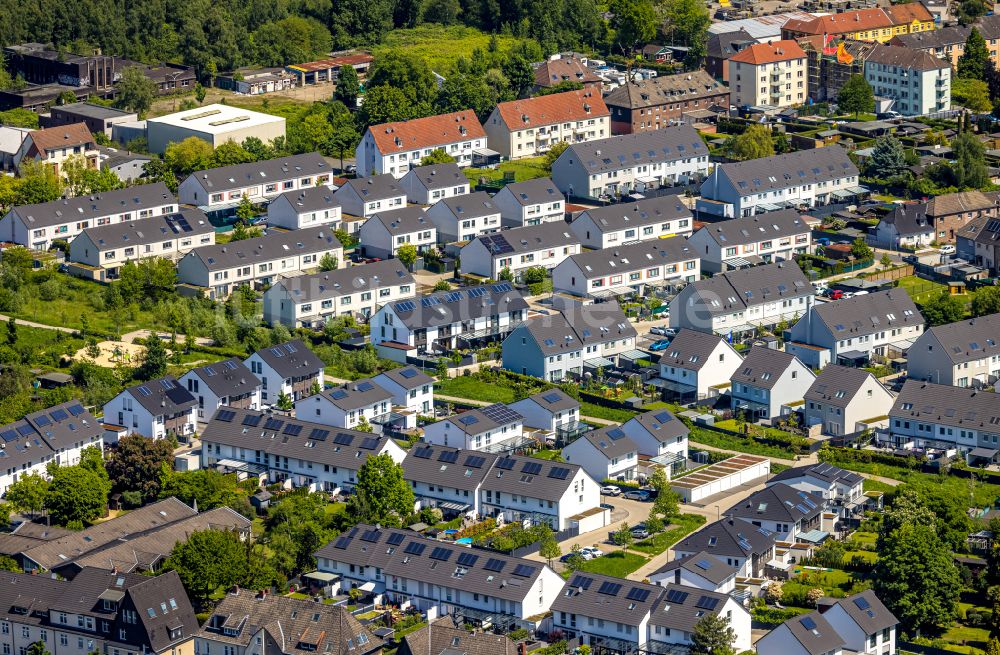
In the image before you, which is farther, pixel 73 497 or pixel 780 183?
pixel 780 183

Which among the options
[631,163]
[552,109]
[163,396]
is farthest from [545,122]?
[163,396]

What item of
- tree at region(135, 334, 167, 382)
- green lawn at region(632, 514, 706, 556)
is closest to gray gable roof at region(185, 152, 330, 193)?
tree at region(135, 334, 167, 382)

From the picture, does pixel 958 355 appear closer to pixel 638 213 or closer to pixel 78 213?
pixel 638 213

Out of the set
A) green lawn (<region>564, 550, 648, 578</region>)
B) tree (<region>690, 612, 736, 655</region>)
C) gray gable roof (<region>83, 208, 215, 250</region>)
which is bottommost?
green lawn (<region>564, 550, 648, 578</region>)

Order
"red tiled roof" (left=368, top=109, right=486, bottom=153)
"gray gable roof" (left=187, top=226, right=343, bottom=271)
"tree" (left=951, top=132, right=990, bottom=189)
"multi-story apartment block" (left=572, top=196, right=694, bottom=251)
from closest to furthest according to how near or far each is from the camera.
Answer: "gray gable roof" (left=187, top=226, right=343, bottom=271) → "multi-story apartment block" (left=572, top=196, right=694, bottom=251) → "tree" (left=951, top=132, right=990, bottom=189) → "red tiled roof" (left=368, top=109, right=486, bottom=153)

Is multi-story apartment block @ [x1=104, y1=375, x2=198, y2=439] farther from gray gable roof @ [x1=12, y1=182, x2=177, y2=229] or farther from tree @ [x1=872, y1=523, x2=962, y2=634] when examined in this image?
tree @ [x1=872, y1=523, x2=962, y2=634]

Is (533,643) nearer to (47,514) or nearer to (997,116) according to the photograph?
(47,514)

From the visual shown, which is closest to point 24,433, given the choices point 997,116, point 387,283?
point 387,283
